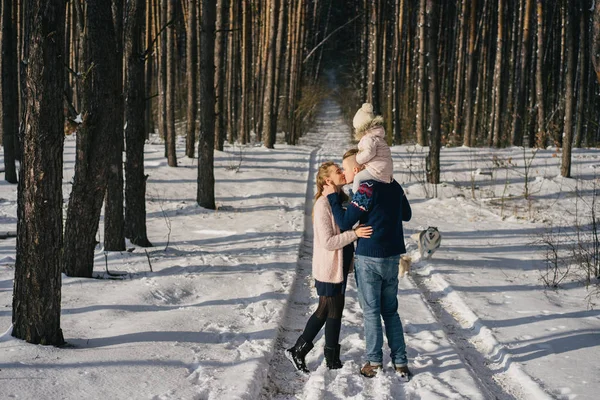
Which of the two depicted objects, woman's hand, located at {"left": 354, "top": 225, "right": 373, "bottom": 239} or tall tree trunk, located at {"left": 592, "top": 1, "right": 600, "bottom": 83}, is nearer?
woman's hand, located at {"left": 354, "top": 225, "right": 373, "bottom": 239}

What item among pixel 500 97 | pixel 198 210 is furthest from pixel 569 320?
pixel 500 97

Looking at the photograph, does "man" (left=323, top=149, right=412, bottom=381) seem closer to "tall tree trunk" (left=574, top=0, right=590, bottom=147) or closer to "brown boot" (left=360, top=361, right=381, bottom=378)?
"brown boot" (left=360, top=361, right=381, bottom=378)

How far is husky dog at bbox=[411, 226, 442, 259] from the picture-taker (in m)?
8.14

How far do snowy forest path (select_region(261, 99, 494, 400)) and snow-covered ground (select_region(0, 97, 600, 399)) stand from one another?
17mm

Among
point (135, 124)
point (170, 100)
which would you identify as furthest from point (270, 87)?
point (135, 124)

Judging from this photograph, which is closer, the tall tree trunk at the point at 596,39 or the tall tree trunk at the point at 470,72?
the tall tree trunk at the point at 596,39

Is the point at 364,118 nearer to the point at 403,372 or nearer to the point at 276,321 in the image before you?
the point at 403,372

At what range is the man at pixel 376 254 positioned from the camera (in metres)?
4.27

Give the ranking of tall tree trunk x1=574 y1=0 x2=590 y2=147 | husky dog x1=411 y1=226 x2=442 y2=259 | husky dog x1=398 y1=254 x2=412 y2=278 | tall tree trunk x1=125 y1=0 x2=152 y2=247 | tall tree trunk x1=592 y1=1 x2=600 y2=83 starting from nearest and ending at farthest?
tall tree trunk x1=592 y1=1 x2=600 y2=83 < husky dog x1=398 y1=254 x2=412 y2=278 < tall tree trunk x1=125 y1=0 x2=152 y2=247 < husky dog x1=411 y1=226 x2=442 y2=259 < tall tree trunk x1=574 y1=0 x2=590 y2=147

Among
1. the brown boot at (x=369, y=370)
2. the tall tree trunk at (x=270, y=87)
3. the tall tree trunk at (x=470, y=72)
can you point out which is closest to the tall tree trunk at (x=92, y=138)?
the brown boot at (x=369, y=370)

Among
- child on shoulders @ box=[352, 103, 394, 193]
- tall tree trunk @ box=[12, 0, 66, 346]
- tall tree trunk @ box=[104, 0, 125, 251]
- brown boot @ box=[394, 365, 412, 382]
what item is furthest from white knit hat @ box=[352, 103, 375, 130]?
tall tree trunk @ box=[104, 0, 125, 251]

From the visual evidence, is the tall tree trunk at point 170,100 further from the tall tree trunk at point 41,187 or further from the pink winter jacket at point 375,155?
the pink winter jacket at point 375,155

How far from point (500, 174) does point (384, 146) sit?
12700 millimetres

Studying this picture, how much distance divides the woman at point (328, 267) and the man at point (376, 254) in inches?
2.8
